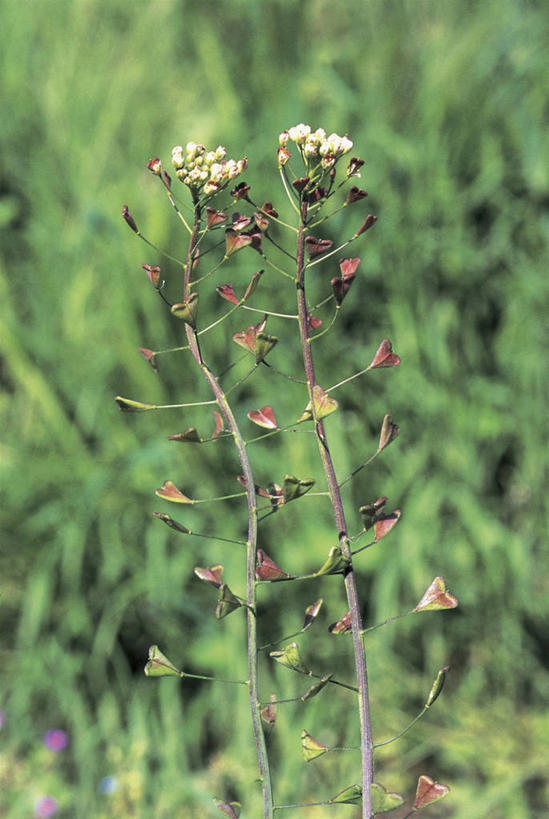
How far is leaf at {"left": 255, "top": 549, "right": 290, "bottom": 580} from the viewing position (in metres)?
0.57

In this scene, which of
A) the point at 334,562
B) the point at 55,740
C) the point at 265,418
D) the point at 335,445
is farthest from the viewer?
the point at 335,445

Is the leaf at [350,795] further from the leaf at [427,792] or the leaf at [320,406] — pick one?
the leaf at [320,406]

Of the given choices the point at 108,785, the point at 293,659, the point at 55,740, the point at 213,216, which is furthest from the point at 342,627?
the point at 55,740

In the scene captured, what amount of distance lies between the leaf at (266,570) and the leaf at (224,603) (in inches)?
0.8

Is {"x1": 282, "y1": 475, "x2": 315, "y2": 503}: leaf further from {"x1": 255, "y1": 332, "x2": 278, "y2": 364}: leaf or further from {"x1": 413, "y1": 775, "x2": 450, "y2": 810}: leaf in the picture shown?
{"x1": 413, "y1": 775, "x2": 450, "y2": 810}: leaf

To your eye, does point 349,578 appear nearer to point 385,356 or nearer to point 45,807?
point 385,356

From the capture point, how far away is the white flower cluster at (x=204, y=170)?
53cm

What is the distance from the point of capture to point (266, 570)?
57cm

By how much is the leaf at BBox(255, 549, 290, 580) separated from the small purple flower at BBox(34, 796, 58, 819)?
5.90ft

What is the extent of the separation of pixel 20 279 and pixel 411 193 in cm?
108

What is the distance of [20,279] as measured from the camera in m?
2.68

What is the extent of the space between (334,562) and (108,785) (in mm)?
1815

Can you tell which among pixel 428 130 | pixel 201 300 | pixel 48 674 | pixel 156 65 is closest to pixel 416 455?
pixel 201 300

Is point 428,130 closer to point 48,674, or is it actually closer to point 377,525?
point 48,674
